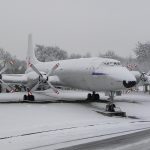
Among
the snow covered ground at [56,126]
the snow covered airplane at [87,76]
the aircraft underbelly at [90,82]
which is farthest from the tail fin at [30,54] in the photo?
the snow covered ground at [56,126]

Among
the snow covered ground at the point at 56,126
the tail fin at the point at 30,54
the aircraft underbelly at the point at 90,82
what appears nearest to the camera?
the snow covered ground at the point at 56,126

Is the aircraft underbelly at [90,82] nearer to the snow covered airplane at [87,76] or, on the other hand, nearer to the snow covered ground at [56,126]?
the snow covered airplane at [87,76]

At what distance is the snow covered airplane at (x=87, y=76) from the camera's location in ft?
92.0

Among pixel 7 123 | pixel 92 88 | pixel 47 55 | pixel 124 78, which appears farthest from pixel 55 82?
pixel 47 55

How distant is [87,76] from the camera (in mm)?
31000

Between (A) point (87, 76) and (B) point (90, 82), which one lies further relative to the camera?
(A) point (87, 76)

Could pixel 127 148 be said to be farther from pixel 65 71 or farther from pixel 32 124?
pixel 65 71

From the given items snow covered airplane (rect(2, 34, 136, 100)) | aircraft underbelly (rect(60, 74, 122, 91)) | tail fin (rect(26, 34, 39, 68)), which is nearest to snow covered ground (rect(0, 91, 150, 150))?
aircraft underbelly (rect(60, 74, 122, 91))

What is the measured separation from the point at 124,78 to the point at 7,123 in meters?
11.3

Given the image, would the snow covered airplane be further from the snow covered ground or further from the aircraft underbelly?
the snow covered ground

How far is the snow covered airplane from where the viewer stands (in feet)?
92.0

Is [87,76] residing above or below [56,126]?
above

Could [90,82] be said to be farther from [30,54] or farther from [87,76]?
[30,54]

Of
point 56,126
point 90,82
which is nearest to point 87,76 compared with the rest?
point 90,82
